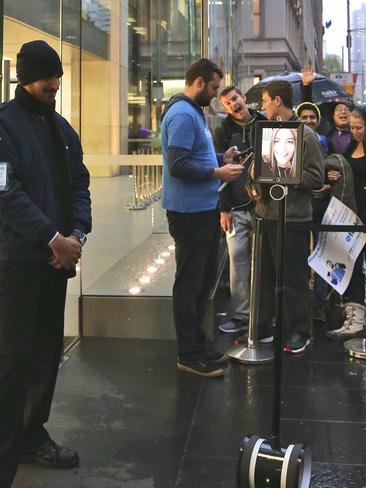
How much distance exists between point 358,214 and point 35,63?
11.0ft

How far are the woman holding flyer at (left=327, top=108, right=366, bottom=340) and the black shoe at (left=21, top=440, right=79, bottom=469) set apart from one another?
2.84m

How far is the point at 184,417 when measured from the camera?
376 centimetres

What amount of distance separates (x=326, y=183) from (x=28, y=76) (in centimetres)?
323

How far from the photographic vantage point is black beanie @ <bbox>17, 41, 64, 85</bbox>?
2.83 meters

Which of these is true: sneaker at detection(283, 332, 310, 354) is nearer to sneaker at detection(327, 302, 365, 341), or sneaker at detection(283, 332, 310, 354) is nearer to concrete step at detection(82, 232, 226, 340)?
sneaker at detection(327, 302, 365, 341)

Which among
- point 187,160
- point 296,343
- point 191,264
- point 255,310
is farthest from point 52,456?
point 296,343

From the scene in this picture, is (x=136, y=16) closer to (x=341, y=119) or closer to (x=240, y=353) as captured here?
(x=341, y=119)

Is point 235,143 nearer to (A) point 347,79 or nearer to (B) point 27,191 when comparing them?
(B) point 27,191

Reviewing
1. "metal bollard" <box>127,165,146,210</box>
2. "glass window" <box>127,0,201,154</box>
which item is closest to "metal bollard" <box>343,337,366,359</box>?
"metal bollard" <box>127,165,146,210</box>

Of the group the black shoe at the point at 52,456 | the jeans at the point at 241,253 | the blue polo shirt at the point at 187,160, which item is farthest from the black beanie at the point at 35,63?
the jeans at the point at 241,253

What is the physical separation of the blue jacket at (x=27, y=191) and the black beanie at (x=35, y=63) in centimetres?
13

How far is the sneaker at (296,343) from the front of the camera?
491cm

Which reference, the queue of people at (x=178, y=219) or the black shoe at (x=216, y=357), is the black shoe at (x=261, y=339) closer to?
the queue of people at (x=178, y=219)

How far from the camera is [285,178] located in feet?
9.45
